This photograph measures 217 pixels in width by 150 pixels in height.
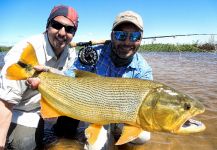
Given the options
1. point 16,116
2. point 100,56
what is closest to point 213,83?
point 100,56

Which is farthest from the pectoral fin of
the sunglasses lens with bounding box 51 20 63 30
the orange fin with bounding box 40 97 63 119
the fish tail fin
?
the sunglasses lens with bounding box 51 20 63 30

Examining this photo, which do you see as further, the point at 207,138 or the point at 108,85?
the point at 207,138

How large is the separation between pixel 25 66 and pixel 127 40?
4.71ft

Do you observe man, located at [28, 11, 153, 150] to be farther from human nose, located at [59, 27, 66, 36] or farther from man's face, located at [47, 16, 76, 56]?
human nose, located at [59, 27, 66, 36]

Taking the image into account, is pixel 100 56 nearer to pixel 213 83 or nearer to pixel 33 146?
pixel 33 146

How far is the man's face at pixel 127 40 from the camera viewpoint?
4371 millimetres

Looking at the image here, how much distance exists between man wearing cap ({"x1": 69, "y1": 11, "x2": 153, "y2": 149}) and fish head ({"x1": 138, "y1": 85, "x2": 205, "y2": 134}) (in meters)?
1.25

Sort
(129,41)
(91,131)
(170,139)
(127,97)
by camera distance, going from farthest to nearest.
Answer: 1. (170,139)
2. (129,41)
3. (91,131)
4. (127,97)

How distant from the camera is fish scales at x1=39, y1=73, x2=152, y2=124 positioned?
3.40 m

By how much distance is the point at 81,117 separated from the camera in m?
3.60

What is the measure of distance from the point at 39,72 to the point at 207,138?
10.9 ft

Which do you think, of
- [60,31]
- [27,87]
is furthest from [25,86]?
[60,31]

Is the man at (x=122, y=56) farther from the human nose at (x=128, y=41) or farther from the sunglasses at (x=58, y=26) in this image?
the sunglasses at (x=58, y=26)

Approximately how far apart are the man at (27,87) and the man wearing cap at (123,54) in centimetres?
37
